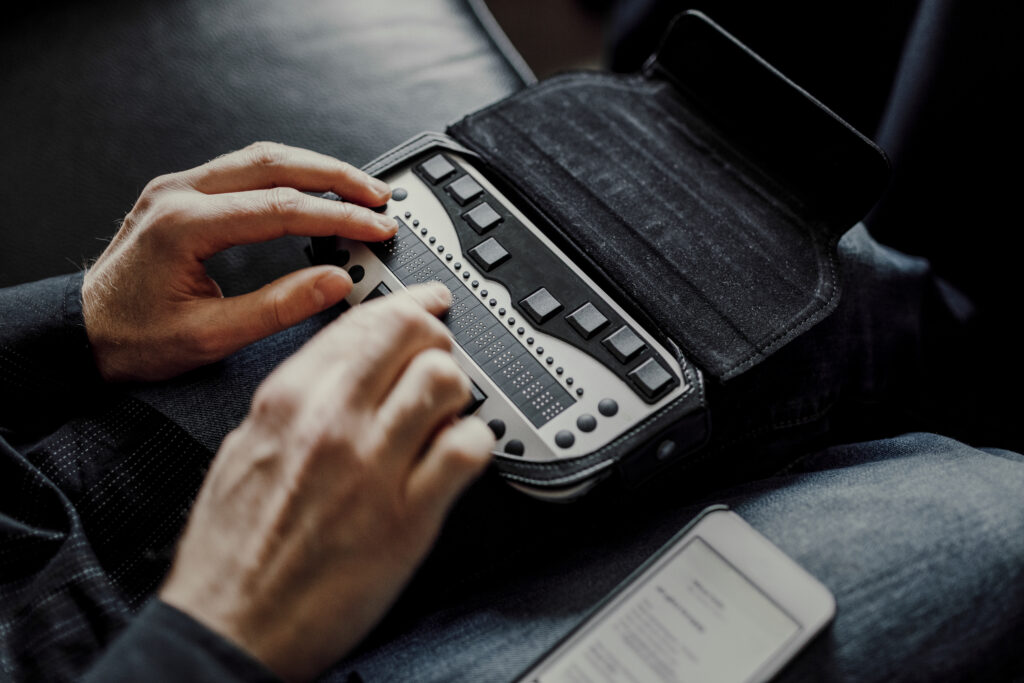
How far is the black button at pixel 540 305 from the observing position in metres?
0.58

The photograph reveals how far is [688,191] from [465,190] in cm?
19

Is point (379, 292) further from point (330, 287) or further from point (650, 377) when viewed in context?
point (650, 377)

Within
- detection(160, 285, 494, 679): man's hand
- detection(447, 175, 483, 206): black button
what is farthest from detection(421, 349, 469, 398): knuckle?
detection(447, 175, 483, 206): black button

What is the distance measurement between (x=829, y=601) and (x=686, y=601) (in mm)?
90

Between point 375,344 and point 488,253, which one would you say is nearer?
point 375,344

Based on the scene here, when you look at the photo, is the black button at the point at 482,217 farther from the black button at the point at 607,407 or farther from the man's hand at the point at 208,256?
the black button at the point at 607,407

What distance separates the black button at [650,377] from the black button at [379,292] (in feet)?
0.67

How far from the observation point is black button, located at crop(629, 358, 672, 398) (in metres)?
0.55

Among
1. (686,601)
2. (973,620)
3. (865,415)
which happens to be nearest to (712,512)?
(686,601)

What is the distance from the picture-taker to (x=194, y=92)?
0.80 meters

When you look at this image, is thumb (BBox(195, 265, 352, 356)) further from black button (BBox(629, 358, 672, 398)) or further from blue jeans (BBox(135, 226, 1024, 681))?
black button (BBox(629, 358, 672, 398))

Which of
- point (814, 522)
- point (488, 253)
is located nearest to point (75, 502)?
point (488, 253)

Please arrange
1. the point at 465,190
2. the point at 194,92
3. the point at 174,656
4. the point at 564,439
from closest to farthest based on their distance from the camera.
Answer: the point at 174,656, the point at 564,439, the point at 465,190, the point at 194,92

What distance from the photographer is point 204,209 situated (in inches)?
23.0
